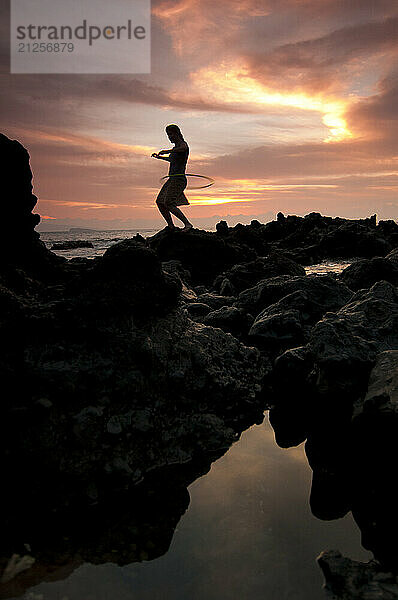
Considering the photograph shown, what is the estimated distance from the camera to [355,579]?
1918mm

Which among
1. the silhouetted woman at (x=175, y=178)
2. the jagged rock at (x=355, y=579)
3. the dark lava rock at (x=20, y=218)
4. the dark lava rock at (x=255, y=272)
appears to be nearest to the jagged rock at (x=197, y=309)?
the dark lava rock at (x=20, y=218)

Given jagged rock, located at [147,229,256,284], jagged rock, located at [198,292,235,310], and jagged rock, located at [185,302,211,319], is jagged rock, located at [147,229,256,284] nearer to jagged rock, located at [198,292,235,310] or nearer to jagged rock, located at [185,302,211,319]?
jagged rock, located at [198,292,235,310]

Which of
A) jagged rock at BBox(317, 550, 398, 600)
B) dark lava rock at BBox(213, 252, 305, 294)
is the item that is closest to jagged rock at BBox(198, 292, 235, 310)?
dark lava rock at BBox(213, 252, 305, 294)

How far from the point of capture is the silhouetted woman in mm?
10828

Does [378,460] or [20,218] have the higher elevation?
[20,218]

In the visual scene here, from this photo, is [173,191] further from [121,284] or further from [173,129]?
[121,284]

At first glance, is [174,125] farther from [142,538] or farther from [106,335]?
[142,538]

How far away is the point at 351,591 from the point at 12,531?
5.61 feet

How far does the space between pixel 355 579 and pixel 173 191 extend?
1015 centimetres

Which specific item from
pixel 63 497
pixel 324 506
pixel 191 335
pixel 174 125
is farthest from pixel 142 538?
pixel 174 125

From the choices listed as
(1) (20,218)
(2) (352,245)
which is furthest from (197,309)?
Result: (2) (352,245)

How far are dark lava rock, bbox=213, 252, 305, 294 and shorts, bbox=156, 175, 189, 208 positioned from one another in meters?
3.22

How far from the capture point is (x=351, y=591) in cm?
187

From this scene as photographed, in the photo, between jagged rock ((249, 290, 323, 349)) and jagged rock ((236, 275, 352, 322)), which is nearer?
jagged rock ((249, 290, 323, 349))
